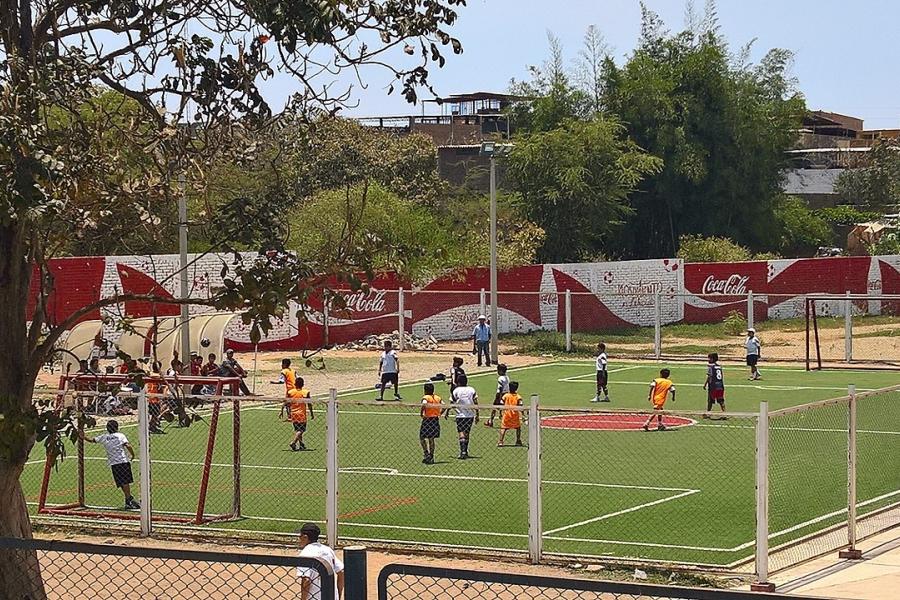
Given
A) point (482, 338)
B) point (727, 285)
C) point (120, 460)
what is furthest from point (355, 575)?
point (727, 285)

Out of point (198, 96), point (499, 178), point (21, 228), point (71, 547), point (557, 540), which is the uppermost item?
point (499, 178)

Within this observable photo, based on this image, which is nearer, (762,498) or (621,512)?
(762,498)

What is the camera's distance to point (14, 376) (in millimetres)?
9133

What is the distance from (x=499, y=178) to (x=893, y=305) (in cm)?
2275

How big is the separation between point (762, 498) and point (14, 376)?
9.66 meters

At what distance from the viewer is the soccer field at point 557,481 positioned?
18703 mm

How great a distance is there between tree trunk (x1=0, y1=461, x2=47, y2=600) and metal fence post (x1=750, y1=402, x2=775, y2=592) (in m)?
9.11

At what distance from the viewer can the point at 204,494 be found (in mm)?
19609

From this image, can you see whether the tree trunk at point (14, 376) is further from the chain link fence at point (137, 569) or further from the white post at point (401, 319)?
the white post at point (401, 319)

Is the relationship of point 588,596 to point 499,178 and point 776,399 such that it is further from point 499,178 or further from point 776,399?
point 499,178

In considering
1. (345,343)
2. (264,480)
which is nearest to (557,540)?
(264,480)

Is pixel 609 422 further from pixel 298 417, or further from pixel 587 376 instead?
pixel 587 376

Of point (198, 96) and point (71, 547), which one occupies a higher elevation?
point (198, 96)

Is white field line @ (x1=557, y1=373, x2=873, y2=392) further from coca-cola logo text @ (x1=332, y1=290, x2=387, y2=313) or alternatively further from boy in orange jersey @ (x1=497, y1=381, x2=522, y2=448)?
boy in orange jersey @ (x1=497, y1=381, x2=522, y2=448)
